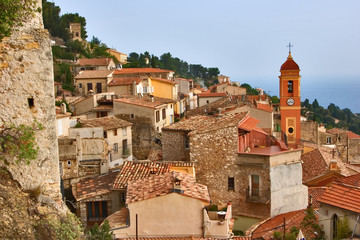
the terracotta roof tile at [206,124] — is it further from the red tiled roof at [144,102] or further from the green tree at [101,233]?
the red tiled roof at [144,102]

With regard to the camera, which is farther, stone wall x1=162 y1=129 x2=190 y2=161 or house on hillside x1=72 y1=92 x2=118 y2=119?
house on hillside x1=72 y1=92 x2=118 y2=119

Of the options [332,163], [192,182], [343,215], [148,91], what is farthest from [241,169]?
[148,91]

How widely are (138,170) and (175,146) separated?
432 cm

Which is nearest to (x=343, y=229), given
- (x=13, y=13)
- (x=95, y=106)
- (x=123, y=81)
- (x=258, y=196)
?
(x=258, y=196)

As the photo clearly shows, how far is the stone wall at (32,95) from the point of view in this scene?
25.3ft

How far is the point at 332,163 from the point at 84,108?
21.9m

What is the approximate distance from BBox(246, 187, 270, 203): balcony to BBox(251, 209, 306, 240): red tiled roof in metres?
0.90

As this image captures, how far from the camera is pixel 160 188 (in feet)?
43.4

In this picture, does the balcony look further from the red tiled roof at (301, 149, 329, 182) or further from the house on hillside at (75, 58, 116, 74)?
the house on hillside at (75, 58, 116, 74)

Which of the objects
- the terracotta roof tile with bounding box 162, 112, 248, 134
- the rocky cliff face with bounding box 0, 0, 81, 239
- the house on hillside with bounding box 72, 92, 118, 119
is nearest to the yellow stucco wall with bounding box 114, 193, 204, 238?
the rocky cliff face with bounding box 0, 0, 81, 239

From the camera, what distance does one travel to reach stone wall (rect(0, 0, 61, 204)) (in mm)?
7703

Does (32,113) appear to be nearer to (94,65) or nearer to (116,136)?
(116,136)

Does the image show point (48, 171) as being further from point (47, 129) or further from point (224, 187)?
point (224, 187)

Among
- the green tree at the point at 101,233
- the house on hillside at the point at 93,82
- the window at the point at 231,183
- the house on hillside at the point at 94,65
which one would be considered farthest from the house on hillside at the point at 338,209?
the house on hillside at the point at 94,65
